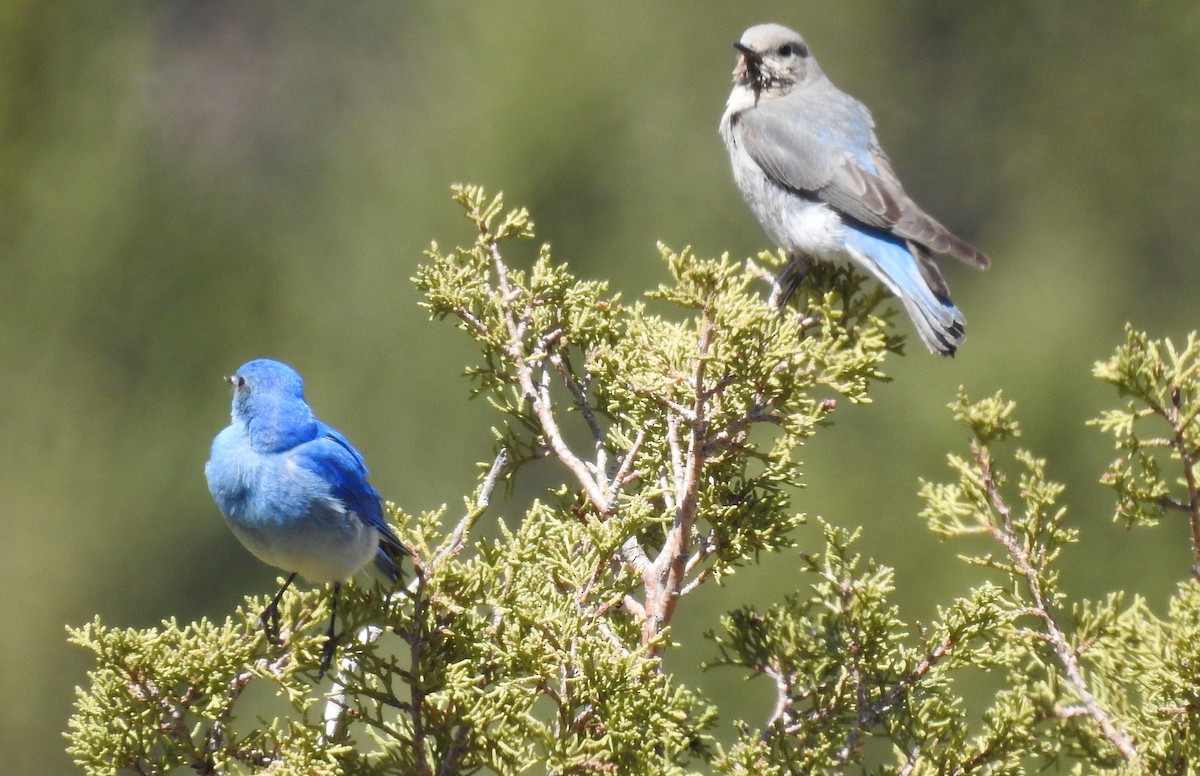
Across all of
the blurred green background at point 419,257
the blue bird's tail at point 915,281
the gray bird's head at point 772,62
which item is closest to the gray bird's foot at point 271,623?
the blue bird's tail at point 915,281

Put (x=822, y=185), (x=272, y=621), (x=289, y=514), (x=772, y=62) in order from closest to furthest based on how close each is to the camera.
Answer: (x=272, y=621), (x=289, y=514), (x=822, y=185), (x=772, y=62)

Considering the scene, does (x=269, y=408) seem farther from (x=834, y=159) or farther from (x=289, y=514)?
(x=834, y=159)

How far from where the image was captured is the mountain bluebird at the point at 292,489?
85.0 inches

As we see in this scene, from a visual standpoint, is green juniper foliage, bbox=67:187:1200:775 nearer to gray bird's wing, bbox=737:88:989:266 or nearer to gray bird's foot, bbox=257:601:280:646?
gray bird's foot, bbox=257:601:280:646

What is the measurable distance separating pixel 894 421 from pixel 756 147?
356cm

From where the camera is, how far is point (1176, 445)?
1950mm

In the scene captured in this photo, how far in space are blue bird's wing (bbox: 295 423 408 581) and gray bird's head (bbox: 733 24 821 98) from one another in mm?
1985

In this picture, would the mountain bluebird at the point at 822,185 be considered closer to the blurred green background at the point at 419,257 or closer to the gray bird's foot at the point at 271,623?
the gray bird's foot at the point at 271,623

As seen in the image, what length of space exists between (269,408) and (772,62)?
82.7 inches

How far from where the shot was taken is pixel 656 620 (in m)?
1.75

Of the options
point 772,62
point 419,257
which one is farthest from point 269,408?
point 419,257

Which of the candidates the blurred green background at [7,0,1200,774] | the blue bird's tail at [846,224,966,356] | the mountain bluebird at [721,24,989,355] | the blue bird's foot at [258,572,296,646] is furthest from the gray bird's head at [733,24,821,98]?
the blurred green background at [7,0,1200,774]

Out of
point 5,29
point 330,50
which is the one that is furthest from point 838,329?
point 330,50

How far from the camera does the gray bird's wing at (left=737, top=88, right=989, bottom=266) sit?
10.2 ft
